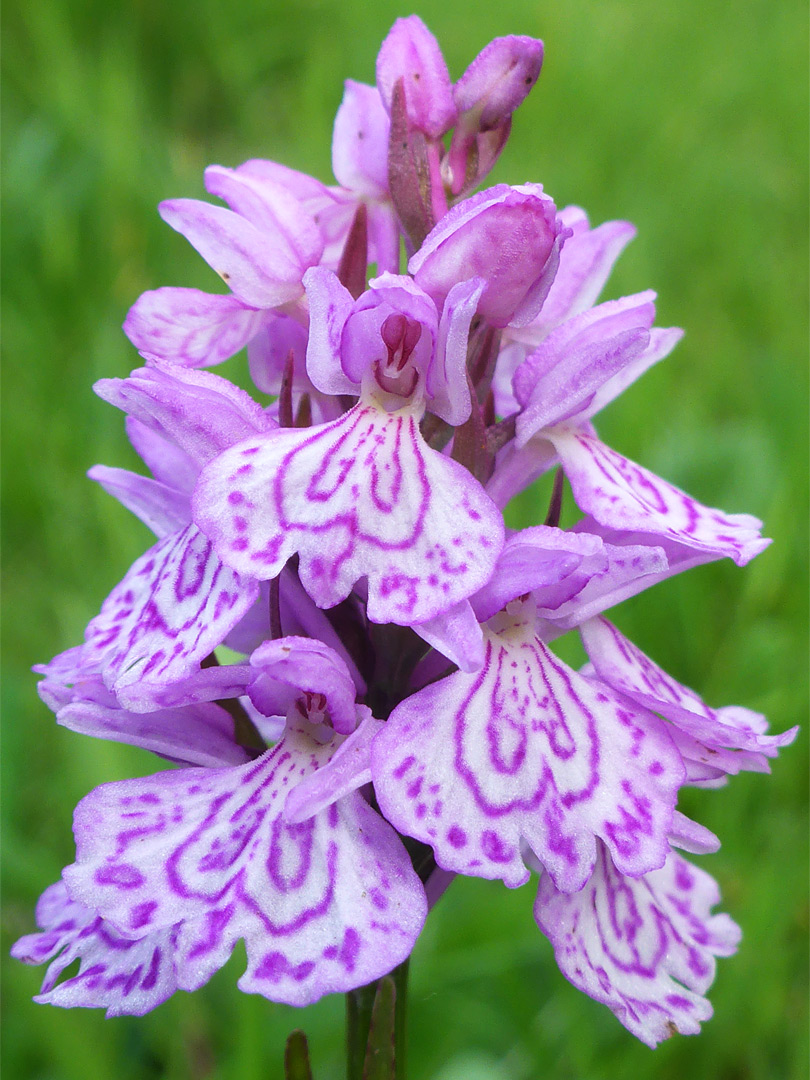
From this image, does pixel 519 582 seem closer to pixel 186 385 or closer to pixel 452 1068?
pixel 186 385

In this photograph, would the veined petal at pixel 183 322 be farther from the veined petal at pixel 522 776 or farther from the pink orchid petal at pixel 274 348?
the veined petal at pixel 522 776

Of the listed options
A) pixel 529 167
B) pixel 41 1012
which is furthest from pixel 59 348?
pixel 41 1012

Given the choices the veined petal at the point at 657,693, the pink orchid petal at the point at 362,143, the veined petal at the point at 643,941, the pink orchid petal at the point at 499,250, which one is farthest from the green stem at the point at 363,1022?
the pink orchid petal at the point at 362,143

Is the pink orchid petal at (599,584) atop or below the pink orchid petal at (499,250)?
below

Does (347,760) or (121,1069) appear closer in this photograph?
(347,760)

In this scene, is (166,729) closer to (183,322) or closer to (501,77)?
(183,322)

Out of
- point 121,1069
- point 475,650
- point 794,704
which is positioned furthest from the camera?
point 794,704
